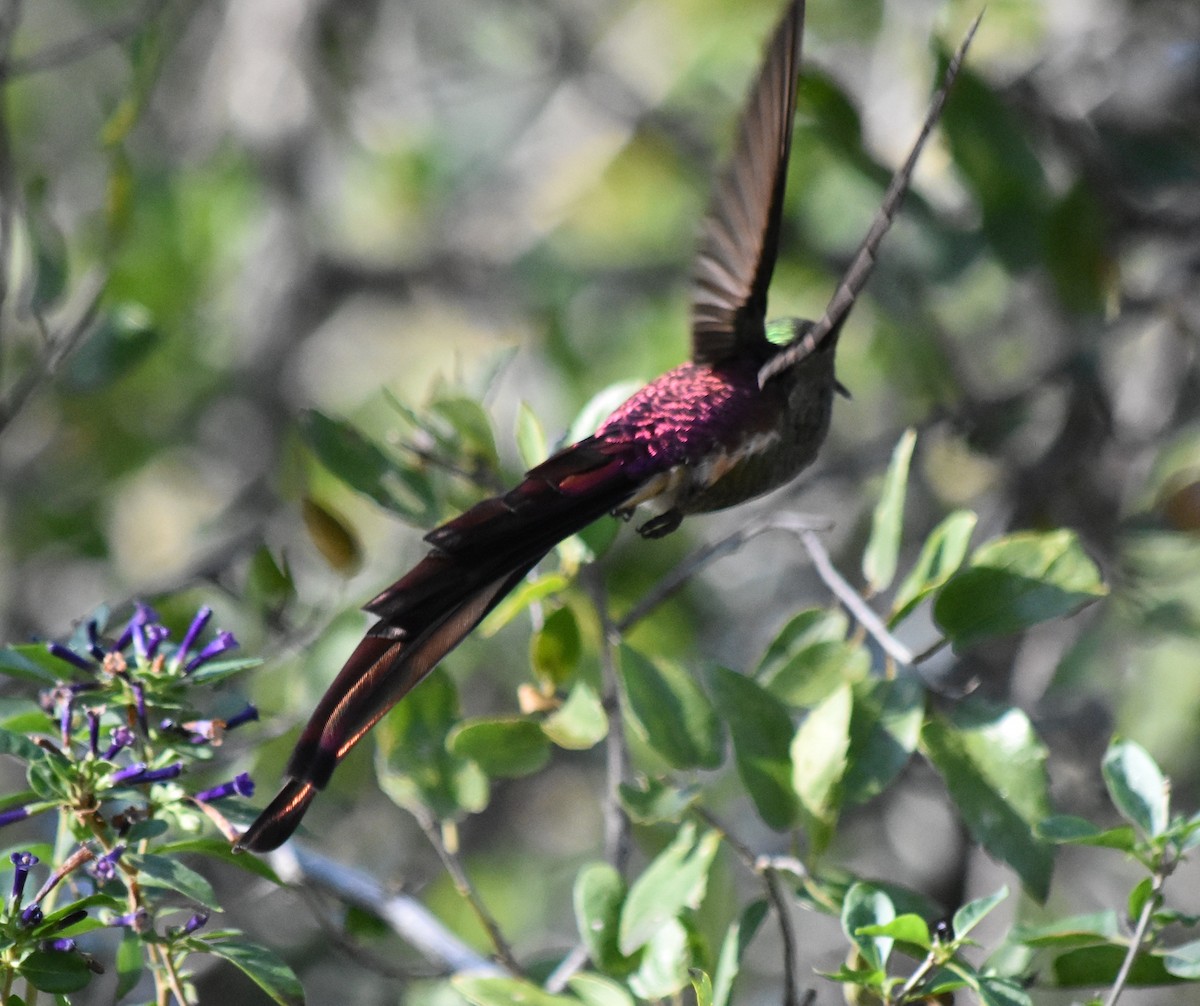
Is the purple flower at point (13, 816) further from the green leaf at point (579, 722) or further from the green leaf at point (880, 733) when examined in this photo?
the green leaf at point (880, 733)

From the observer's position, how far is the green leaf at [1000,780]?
1.14 m

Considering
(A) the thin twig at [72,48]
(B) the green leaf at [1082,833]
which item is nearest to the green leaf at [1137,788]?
(B) the green leaf at [1082,833]

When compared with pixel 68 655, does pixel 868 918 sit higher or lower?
lower

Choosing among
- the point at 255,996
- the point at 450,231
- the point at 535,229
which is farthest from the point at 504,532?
the point at 450,231

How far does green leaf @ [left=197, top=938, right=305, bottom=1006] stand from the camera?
3.09 feet

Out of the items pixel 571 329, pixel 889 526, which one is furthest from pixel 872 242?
pixel 571 329

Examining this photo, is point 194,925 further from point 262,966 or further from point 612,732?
point 612,732

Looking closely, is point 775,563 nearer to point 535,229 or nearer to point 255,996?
point 535,229

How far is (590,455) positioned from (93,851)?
1.72 ft

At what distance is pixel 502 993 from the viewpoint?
109 centimetres

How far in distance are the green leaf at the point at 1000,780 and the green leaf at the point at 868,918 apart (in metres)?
0.12

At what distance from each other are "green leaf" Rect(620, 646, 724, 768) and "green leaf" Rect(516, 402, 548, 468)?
0.22 meters

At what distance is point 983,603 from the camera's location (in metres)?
1.23

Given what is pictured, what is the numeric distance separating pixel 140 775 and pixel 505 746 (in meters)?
0.43
